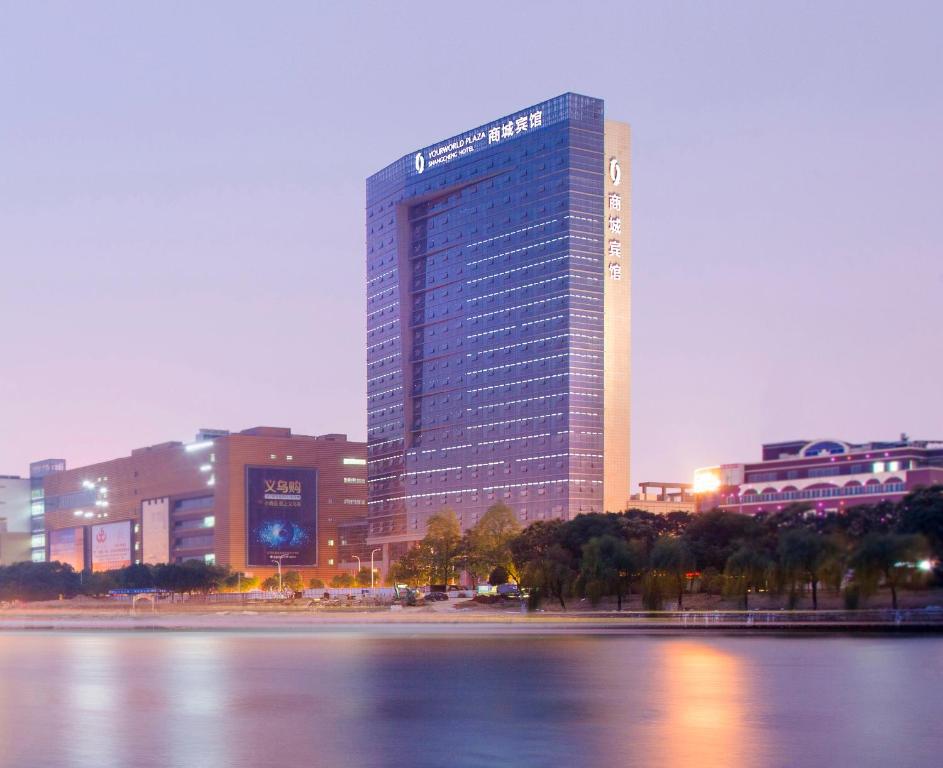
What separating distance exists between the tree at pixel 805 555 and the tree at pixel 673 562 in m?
13.5

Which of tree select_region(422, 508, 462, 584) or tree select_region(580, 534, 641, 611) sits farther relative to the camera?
tree select_region(422, 508, 462, 584)

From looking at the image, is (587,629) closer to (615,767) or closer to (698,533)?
(698,533)

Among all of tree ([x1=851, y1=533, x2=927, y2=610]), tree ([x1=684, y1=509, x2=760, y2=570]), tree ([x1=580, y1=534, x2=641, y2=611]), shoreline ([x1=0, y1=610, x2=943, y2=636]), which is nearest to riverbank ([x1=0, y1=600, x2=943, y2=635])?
shoreline ([x1=0, y1=610, x2=943, y2=636])

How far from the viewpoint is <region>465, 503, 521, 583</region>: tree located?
572ft

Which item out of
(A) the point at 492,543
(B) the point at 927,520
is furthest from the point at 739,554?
(A) the point at 492,543

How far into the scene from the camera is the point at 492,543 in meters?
182

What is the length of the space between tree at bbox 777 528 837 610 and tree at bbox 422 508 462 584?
307ft

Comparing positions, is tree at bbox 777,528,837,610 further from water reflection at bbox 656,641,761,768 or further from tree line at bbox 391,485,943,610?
water reflection at bbox 656,641,761,768

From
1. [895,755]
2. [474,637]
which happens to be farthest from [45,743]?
[474,637]

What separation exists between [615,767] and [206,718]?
52.8 feet

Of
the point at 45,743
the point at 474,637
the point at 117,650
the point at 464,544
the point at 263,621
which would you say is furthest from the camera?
the point at 464,544

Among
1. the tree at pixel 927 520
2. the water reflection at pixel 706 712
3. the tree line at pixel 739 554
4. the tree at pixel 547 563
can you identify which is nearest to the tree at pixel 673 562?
the tree line at pixel 739 554

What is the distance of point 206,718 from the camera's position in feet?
133

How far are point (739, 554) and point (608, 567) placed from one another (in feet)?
50.7
